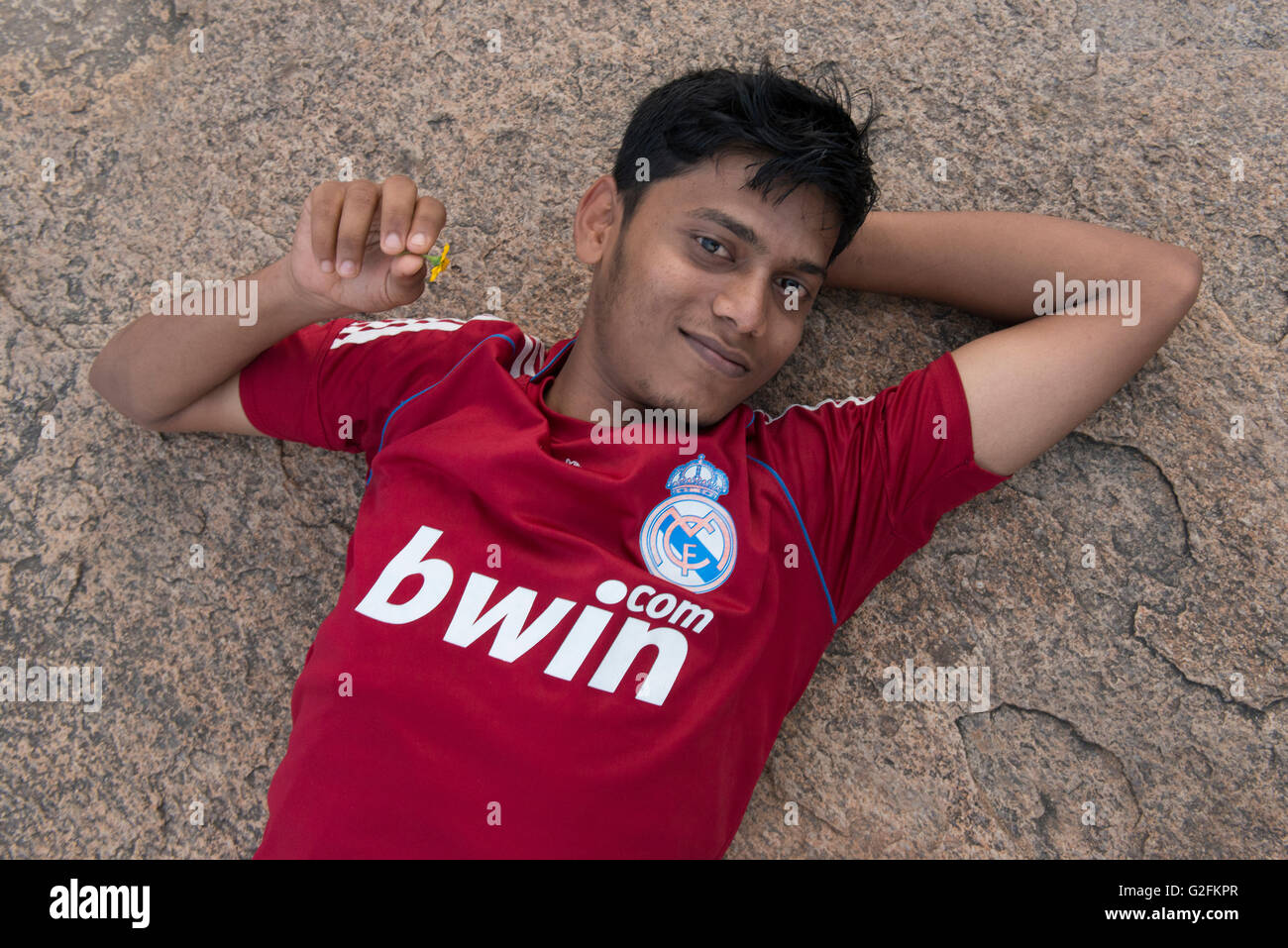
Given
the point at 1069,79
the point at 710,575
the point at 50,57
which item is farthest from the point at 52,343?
the point at 1069,79

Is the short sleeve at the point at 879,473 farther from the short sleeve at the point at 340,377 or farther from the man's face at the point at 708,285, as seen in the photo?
the short sleeve at the point at 340,377

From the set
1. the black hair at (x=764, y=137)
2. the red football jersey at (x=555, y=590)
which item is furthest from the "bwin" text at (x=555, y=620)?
the black hair at (x=764, y=137)

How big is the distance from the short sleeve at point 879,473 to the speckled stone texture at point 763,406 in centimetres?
20

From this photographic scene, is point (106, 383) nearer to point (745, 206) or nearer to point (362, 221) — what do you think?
point (362, 221)

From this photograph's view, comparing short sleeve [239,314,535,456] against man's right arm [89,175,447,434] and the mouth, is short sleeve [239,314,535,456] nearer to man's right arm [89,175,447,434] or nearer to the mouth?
man's right arm [89,175,447,434]

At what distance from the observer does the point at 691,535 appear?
128cm

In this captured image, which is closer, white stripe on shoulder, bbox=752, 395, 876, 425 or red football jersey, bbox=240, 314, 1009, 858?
red football jersey, bbox=240, 314, 1009, 858

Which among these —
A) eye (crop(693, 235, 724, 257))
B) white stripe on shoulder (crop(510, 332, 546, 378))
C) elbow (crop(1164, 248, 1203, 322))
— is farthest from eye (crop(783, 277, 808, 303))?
elbow (crop(1164, 248, 1203, 322))

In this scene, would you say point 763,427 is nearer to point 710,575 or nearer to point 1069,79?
point 710,575

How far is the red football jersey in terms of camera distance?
3.79ft

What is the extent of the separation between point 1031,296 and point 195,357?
1.35 metres

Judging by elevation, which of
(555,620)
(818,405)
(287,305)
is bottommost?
(555,620)

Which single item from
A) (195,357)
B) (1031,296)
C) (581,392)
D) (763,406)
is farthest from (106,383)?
(1031,296)

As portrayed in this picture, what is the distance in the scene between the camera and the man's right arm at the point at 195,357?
1.34 m
